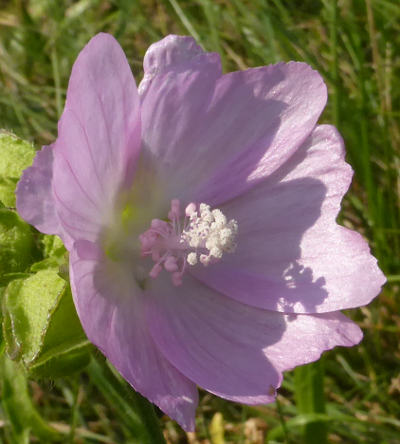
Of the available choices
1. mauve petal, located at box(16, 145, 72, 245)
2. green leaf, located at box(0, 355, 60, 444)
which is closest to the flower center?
mauve petal, located at box(16, 145, 72, 245)

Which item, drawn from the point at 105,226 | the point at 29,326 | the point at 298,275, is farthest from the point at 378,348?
the point at 29,326

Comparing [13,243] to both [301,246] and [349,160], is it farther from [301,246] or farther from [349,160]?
[349,160]

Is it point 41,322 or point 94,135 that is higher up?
point 94,135

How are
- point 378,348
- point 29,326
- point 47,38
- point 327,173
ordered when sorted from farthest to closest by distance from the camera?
1. point 47,38
2. point 378,348
3. point 327,173
4. point 29,326

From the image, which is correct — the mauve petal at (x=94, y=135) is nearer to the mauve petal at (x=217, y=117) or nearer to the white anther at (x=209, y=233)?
the mauve petal at (x=217, y=117)

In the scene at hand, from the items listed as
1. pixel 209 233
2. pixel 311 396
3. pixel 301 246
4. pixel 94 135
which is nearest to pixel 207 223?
pixel 209 233

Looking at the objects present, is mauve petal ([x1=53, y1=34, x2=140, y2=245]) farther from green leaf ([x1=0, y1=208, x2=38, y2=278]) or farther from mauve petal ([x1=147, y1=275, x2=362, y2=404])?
mauve petal ([x1=147, y1=275, x2=362, y2=404])

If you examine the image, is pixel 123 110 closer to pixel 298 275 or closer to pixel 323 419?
pixel 298 275
